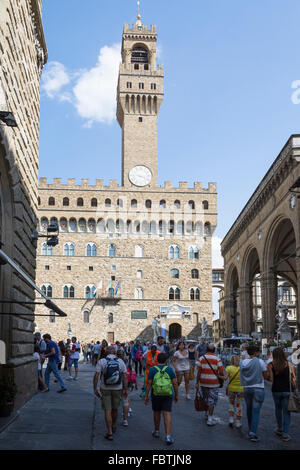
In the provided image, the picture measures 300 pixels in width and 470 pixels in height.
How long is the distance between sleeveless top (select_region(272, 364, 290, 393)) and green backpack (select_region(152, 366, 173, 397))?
176 cm

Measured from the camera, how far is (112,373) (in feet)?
27.0

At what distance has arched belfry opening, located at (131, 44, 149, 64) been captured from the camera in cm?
5675

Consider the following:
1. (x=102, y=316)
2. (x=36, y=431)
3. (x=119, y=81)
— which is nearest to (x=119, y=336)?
(x=102, y=316)

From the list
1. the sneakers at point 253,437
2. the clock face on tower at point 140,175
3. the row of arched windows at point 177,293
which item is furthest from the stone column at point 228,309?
the sneakers at point 253,437

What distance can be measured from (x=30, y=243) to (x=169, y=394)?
655 centimetres

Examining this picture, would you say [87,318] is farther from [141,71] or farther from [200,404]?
[200,404]

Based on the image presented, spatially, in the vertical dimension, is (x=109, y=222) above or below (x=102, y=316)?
above

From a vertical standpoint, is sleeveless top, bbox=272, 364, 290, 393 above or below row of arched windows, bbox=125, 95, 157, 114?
below

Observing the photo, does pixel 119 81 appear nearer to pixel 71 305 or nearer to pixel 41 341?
pixel 71 305

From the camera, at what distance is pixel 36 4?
13.0 m

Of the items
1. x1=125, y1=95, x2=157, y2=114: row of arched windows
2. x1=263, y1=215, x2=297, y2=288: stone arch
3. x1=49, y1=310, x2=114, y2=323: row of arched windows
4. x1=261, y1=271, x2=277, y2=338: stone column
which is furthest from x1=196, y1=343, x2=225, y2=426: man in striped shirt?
x1=125, y1=95, x2=157, y2=114: row of arched windows

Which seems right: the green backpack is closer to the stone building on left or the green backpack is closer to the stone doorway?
the stone building on left

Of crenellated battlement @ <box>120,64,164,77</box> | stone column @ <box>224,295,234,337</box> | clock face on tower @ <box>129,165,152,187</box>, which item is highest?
crenellated battlement @ <box>120,64,164,77</box>

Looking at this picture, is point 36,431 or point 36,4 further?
point 36,4
